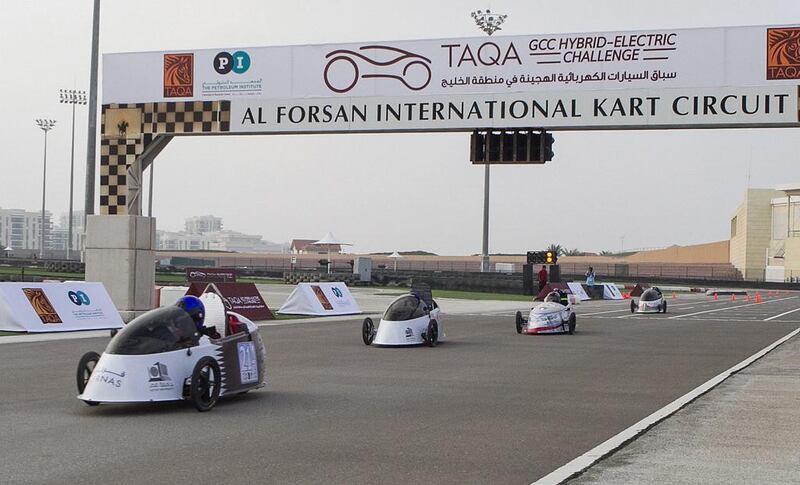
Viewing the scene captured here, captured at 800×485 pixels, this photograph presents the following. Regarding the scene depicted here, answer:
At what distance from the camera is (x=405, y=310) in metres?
19.8

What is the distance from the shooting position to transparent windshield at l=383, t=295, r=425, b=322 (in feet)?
64.7

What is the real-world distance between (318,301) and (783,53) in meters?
14.9

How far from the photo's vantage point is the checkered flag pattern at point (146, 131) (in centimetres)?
2531

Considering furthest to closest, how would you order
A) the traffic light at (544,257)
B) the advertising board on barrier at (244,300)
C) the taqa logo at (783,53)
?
the traffic light at (544,257)
the advertising board on barrier at (244,300)
the taqa logo at (783,53)

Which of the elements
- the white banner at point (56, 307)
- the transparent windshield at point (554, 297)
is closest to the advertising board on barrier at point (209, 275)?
the white banner at point (56, 307)

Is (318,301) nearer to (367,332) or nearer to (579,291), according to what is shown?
(367,332)

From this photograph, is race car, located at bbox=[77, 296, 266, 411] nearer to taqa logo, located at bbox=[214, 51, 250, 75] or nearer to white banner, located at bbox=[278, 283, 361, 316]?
taqa logo, located at bbox=[214, 51, 250, 75]

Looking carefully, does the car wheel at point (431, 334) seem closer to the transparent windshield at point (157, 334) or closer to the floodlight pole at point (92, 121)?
the transparent windshield at point (157, 334)

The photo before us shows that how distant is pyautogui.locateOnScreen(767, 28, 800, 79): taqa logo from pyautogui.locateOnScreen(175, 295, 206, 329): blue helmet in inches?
582

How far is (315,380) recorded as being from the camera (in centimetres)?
1377

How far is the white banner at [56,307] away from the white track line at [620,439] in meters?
13.3

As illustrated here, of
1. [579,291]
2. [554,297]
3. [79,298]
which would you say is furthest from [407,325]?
[579,291]

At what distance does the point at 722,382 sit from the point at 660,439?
5019 millimetres

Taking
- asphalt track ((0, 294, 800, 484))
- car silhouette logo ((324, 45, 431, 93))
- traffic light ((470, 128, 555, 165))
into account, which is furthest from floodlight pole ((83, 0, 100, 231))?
traffic light ((470, 128, 555, 165))
